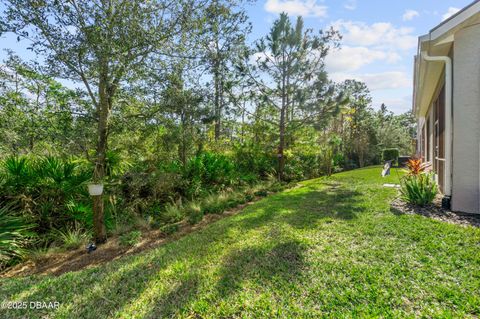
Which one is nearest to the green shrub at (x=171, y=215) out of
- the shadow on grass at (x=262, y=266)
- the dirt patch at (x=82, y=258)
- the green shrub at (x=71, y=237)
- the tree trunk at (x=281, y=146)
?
the dirt patch at (x=82, y=258)

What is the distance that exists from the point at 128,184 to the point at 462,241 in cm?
717

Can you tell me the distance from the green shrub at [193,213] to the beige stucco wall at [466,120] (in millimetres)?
5917

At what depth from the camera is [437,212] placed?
4926 mm

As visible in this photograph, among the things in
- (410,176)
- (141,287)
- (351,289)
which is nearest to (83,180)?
(141,287)

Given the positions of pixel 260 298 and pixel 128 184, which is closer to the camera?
pixel 260 298

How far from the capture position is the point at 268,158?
1305 centimetres

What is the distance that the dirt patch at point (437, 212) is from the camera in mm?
4383

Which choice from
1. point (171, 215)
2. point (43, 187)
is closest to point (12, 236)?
point (43, 187)

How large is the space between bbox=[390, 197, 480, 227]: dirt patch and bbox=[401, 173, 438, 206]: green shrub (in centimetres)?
14

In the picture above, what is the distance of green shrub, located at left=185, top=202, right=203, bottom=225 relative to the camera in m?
6.15

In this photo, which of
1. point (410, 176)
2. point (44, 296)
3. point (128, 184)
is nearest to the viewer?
point (44, 296)

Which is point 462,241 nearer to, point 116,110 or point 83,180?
point 116,110

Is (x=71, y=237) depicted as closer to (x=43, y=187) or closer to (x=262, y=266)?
(x=43, y=187)

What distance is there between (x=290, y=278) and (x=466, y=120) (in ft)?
16.4
